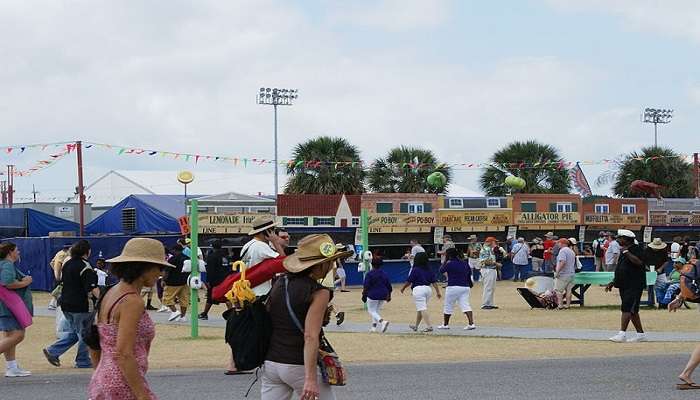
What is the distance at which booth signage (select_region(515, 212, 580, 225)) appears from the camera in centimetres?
4134

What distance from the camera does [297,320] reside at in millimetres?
5773

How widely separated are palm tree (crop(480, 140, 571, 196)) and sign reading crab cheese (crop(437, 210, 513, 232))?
20.8 feet

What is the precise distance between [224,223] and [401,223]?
6.84 meters

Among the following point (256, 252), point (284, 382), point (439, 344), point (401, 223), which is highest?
point (401, 223)

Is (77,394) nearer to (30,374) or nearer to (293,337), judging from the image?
(30,374)

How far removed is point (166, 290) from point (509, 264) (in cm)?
2018

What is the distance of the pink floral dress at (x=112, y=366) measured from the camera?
5234 millimetres

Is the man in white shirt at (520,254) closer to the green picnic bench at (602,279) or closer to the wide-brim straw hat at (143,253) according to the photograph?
the green picnic bench at (602,279)

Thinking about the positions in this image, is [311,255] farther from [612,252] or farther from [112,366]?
[612,252]

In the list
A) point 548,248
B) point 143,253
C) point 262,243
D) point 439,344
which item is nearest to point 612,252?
point 548,248

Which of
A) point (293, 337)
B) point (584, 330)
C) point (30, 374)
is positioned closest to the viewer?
point (293, 337)

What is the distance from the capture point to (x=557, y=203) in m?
42.2

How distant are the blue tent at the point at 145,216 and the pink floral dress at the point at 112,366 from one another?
30.9m

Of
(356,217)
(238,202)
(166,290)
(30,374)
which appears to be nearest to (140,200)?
(238,202)
